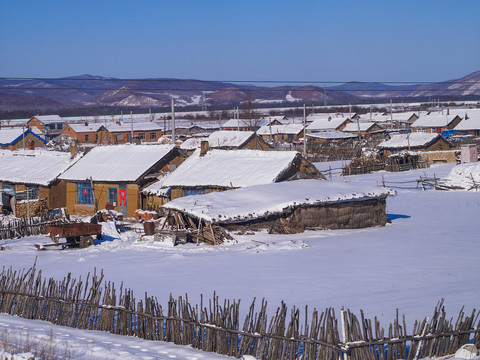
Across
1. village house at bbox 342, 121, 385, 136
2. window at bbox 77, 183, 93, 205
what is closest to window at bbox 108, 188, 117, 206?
window at bbox 77, 183, 93, 205

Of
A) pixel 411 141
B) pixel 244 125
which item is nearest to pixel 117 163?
pixel 411 141

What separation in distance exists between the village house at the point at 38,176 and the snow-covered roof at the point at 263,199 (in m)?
14.2

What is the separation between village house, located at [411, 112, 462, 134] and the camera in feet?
296

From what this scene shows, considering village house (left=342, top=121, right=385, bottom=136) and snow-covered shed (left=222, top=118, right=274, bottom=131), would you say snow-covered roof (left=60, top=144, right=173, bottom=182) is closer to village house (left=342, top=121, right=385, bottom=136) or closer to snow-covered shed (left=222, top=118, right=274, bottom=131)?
village house (left=342, top=121, right=385, bottom=136)

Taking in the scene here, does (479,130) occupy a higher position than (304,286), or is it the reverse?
(479,130)

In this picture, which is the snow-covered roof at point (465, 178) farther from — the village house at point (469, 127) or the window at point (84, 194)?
the village house at point (469, 127)

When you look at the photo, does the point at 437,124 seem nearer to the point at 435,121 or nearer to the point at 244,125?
the point at 435,121

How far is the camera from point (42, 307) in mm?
14406

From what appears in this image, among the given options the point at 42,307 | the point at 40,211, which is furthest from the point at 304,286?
the point at 40,211

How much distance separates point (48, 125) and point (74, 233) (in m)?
89.4

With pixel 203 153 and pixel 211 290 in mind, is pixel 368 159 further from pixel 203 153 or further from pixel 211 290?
pixel 211 290

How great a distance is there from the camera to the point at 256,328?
1090cm

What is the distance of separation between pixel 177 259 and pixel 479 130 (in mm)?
68360

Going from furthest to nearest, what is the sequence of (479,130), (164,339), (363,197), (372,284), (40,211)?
1. (479,130)
2. (40,211)
3. (363,197)
4. (372,284)
5. (164,339)
